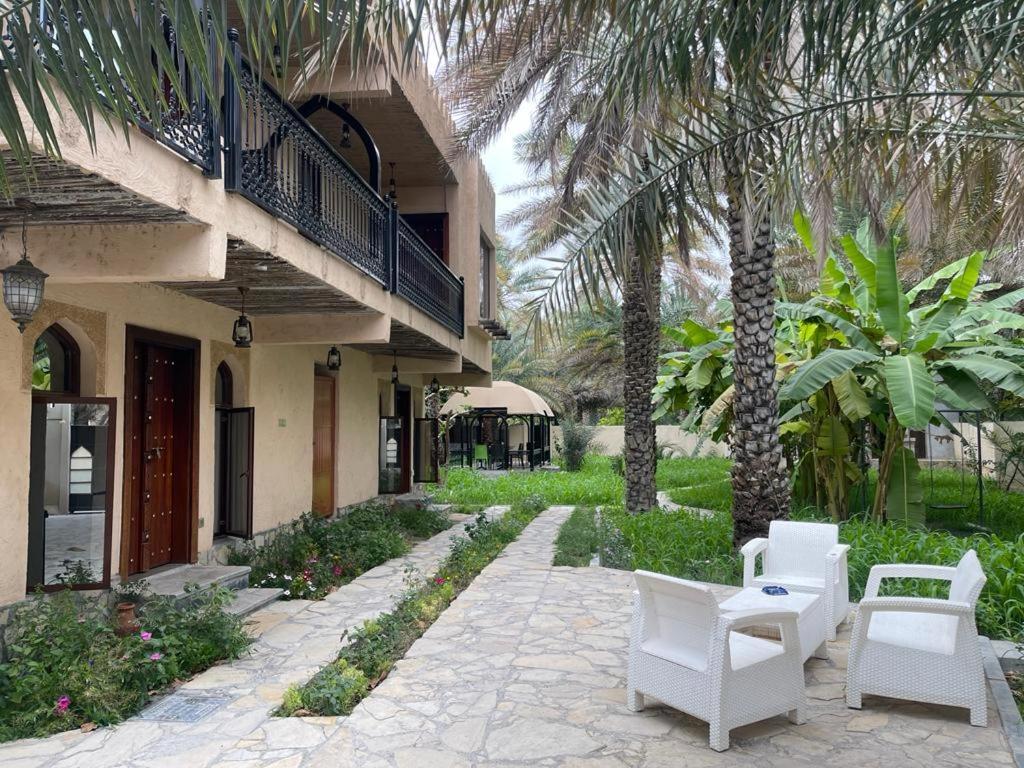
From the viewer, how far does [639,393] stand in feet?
48.1

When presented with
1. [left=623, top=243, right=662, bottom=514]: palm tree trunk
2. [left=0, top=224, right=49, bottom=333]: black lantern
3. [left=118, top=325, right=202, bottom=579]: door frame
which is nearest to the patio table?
[left=0, top=224, right=49, bottom=333]: black lantern

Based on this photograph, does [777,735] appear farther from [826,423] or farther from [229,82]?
[826,423]

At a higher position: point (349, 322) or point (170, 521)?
point (349, 322)

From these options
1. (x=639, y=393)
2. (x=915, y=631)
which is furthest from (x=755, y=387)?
(x=639, y=393)

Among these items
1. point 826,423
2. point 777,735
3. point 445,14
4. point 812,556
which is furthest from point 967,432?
point 445,14

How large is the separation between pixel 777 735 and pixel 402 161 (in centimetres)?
1142

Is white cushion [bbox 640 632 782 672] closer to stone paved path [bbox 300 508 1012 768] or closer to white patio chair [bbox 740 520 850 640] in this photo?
stone paved path [bbox 300 508 1012 768]

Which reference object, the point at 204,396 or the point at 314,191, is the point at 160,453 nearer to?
the point at 204,396

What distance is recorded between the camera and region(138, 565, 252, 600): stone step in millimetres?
7730

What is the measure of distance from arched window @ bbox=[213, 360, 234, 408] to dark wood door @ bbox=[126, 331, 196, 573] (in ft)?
3.19

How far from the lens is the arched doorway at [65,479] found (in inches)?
266

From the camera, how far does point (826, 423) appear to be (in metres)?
12.0

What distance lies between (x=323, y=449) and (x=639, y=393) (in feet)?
18.7

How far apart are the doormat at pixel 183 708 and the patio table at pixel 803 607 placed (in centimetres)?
365
